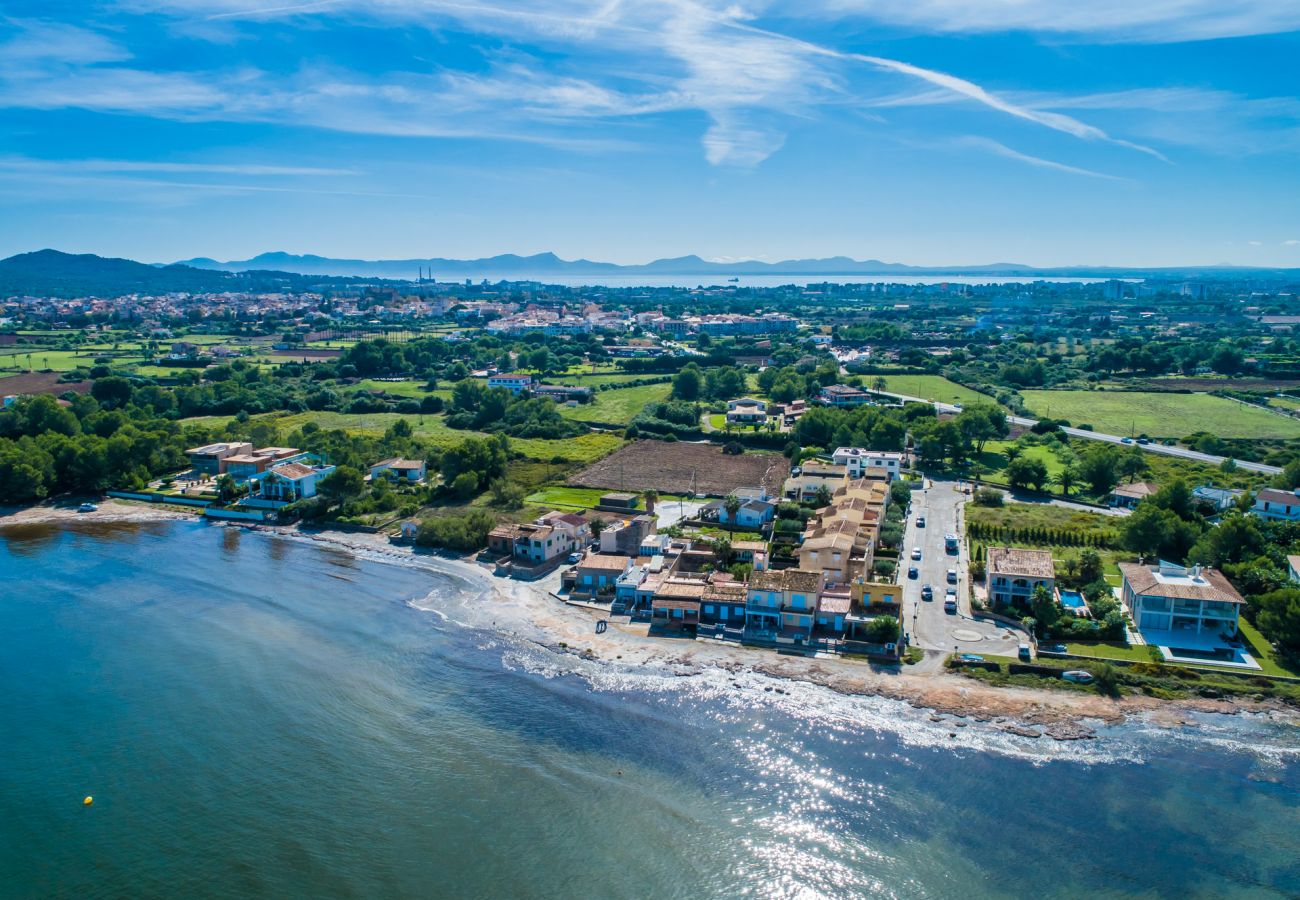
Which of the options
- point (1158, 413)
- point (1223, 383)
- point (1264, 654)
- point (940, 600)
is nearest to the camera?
point (1264, 654)

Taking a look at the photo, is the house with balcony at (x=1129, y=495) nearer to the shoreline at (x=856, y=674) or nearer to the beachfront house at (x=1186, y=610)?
the beachfront house at (x=1186, y=610)

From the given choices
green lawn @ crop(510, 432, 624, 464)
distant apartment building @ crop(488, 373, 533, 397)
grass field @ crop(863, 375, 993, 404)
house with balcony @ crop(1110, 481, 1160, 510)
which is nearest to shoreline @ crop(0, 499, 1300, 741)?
green lawn @ crop(510, 432, 624, 464)

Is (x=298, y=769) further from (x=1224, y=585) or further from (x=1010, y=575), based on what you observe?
(x=1224, y=585)

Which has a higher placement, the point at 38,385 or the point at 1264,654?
the point at 38,385

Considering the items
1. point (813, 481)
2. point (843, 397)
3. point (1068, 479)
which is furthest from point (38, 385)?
point (1068, 479)

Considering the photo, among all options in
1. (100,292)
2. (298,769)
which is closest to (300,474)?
(298,769)

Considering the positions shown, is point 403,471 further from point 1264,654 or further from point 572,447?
point 1264,654

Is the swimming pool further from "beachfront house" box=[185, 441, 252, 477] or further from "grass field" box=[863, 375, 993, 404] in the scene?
"grass field" box=[863, 375, 993, 404]
